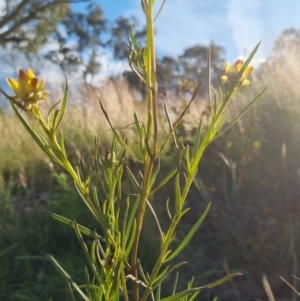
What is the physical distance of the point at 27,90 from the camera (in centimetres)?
53

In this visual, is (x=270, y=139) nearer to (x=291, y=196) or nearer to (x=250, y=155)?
(x=250, y=155)

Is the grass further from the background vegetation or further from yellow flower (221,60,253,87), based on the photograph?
yellow flower (221,60,253,87)

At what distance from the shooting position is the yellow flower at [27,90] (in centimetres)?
53

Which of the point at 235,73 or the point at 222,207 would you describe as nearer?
the point at 235,73

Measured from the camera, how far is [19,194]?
10.0 ft

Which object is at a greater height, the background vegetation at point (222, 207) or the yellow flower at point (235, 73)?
the yellow flower at point (235, 73)

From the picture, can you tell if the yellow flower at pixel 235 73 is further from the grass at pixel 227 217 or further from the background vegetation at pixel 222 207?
the grass at pixel 227 217

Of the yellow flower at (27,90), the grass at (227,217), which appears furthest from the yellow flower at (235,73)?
the grass at (227,217)

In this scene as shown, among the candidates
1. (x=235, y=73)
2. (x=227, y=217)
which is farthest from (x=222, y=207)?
(x=235, y=73)

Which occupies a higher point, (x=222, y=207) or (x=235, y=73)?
(x=235, y=73)

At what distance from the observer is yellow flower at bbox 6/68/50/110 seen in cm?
53

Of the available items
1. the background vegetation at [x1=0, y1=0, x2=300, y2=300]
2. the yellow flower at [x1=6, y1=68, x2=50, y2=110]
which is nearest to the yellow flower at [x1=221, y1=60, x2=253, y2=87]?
the yellow flower at [x1=6, y1=68, x2=50, y2=110]

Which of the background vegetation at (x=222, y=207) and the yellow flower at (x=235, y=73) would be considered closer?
the yellow flower at (x=235, y=73)

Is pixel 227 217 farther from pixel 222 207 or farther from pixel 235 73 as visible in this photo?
pixel 235 73
